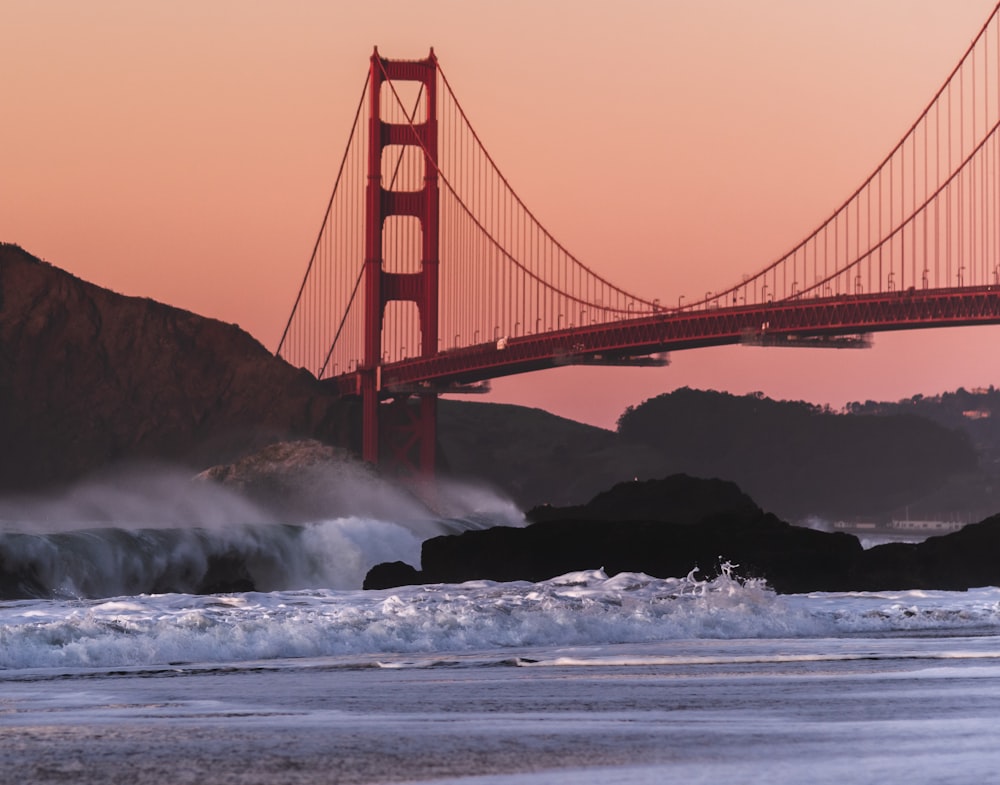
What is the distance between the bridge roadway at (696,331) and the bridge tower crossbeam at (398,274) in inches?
68.3

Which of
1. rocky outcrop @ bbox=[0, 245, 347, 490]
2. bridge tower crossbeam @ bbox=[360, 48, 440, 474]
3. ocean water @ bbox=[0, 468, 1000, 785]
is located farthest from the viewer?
rocky outcrop @ bbox=[0, 245, 347, 490]

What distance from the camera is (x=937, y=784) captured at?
27.8ft

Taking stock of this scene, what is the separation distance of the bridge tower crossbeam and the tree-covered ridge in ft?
252

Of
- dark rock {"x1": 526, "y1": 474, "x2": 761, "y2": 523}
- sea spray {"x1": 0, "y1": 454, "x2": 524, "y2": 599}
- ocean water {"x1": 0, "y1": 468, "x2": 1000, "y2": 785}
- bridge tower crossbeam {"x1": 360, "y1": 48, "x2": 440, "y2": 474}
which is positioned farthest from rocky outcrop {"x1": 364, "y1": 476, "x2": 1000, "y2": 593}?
bridge tower crossbeam {"x1": 360, "y1": 48, "x2": 440, "y2": 474}

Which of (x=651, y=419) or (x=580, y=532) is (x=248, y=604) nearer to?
(x=580, y=532)

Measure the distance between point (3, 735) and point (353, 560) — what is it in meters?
25.6

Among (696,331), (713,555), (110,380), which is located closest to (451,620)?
(713,555)

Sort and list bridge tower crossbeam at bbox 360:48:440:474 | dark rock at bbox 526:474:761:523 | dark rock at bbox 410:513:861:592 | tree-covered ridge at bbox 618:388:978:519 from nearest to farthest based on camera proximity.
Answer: dark rock at bbox 410:513:861:592, dark rock at bbox 526:474:761:523, bridge tower crossbeam at bbox 360:48:440:474, tree-covered ridge at bbox 618:388:978:519

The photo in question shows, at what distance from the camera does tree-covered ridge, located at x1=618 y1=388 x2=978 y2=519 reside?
15175 centimetres

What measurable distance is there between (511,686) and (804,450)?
14572 centimetres

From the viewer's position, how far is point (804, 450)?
511ft

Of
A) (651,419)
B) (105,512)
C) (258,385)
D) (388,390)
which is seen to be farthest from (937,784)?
(651,419)

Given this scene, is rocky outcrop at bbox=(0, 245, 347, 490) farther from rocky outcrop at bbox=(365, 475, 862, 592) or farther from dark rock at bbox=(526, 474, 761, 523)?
rocky outcrop at bbox=(365, 475, 862, 592)

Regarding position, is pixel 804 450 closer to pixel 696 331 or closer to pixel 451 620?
pixel 696 331
